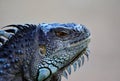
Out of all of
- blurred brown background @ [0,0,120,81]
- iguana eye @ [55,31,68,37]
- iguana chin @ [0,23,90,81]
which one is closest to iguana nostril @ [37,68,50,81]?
iguana chin @ [0,23,90,81]

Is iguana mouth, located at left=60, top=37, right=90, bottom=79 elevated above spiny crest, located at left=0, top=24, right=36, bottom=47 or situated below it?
below

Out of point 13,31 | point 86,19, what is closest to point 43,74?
point 13,31

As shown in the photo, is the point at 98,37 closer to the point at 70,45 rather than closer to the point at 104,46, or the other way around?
the point at 104,46

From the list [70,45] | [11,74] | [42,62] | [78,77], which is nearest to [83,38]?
[70,45]

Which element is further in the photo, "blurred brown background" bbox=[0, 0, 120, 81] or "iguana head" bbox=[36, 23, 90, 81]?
"blurred brown background" bbox=[0, 0, 120, 81]

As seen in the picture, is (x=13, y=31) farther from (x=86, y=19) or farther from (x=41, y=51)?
(x=86, y=19)

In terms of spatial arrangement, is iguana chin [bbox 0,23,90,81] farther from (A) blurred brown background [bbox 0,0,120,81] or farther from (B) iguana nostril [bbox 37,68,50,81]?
(A) blurred brown background [bbox 0,0,120,81]
